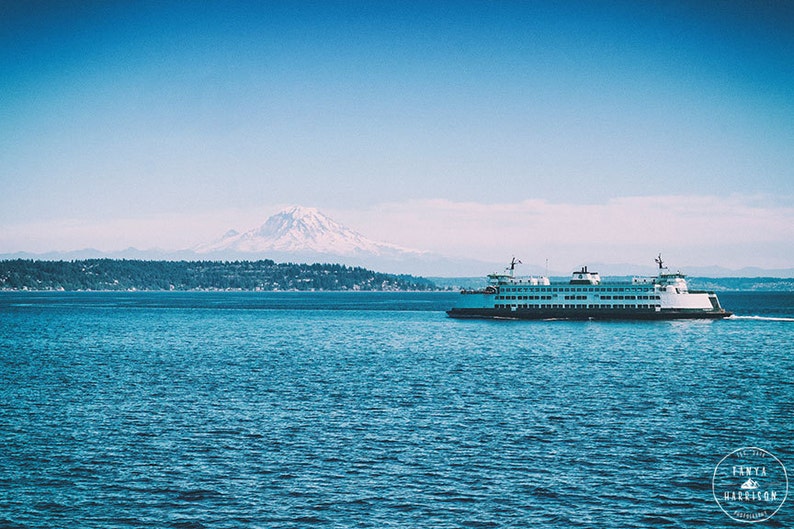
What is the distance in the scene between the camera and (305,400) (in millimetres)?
57906

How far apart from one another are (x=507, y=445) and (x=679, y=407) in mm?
18841

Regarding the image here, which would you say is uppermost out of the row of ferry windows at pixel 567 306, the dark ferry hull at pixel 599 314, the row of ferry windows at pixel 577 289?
the row of ferry windows at pixel 577 289

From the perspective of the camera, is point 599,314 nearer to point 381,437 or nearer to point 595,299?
point 595,299

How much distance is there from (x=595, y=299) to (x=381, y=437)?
5081 inches

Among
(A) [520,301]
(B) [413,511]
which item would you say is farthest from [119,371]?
(A) [520,301]

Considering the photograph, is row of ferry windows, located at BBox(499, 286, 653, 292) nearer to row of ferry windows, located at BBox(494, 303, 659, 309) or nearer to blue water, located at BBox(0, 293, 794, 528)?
row of ferry windows, located at BBox(494, 303, 659, 309)

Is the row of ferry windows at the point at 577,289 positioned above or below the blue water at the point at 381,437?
above

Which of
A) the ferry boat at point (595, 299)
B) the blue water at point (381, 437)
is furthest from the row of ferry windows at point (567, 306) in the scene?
the blue water at point (381, 437)

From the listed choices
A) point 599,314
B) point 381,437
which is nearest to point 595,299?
point 599,314

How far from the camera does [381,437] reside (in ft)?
147

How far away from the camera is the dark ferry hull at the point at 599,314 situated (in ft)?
525

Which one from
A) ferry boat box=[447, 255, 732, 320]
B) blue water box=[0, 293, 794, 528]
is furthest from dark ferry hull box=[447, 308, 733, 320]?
blue water box=[0, 293, 794, 528]

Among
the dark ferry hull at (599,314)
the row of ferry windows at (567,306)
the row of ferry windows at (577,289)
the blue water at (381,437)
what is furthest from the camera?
the row of ferry windows at (577,289)

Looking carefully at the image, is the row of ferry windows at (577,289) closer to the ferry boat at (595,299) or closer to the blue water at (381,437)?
the ferry boat at (595,299)
